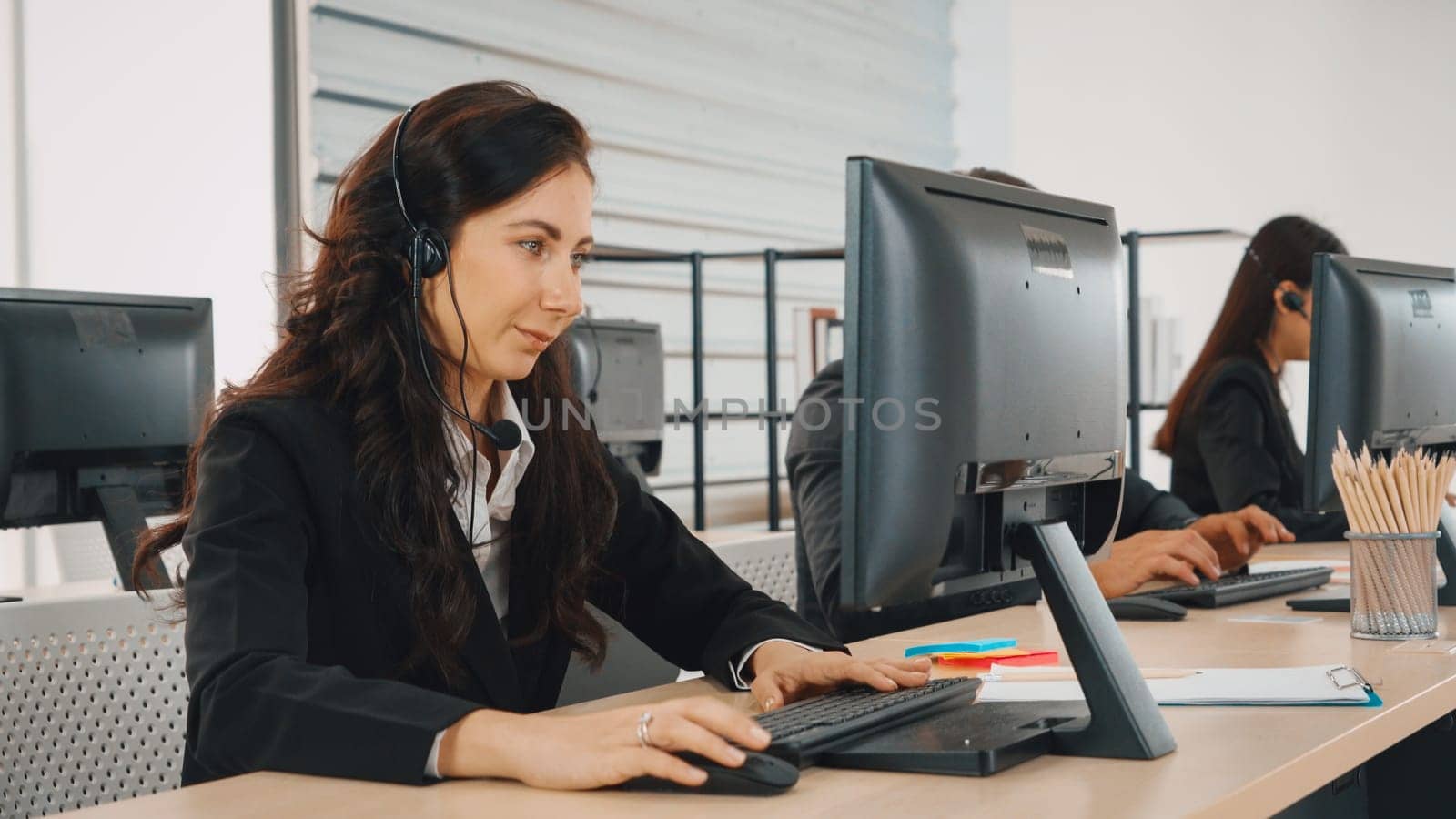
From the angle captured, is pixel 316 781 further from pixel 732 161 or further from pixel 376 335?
pixel 732 161

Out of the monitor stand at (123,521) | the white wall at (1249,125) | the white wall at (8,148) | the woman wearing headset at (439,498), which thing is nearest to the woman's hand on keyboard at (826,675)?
the woman wearing headset at (439,498)

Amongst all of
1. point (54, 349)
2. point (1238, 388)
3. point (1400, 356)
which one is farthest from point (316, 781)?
point (1238, 388)

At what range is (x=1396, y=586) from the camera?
1567 millimetres

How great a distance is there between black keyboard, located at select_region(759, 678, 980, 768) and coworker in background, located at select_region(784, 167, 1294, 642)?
20.8 inches

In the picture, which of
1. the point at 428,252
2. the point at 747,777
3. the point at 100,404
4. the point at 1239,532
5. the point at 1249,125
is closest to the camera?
the point at 747,777

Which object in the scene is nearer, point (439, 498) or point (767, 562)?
point (439, 498)

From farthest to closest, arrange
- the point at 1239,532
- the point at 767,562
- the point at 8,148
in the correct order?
the point at 8,148 < the point at 767,562 < the point at 1239,532

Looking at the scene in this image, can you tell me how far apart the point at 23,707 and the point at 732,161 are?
2979 millimetres

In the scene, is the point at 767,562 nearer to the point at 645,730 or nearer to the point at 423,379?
the point at 423,379

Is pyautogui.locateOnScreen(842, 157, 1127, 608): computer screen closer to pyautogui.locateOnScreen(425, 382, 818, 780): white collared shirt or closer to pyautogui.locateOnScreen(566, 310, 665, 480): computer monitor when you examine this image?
pyautogui.locateOnScreen(425, 382, 818, 780): white collared shirt

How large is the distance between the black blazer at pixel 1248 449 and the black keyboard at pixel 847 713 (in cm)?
180

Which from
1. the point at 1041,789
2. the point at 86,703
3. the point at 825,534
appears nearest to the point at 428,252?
the point at 825,534

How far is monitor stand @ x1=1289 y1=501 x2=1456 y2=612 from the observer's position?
1.82m

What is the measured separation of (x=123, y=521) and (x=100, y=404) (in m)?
0.19
